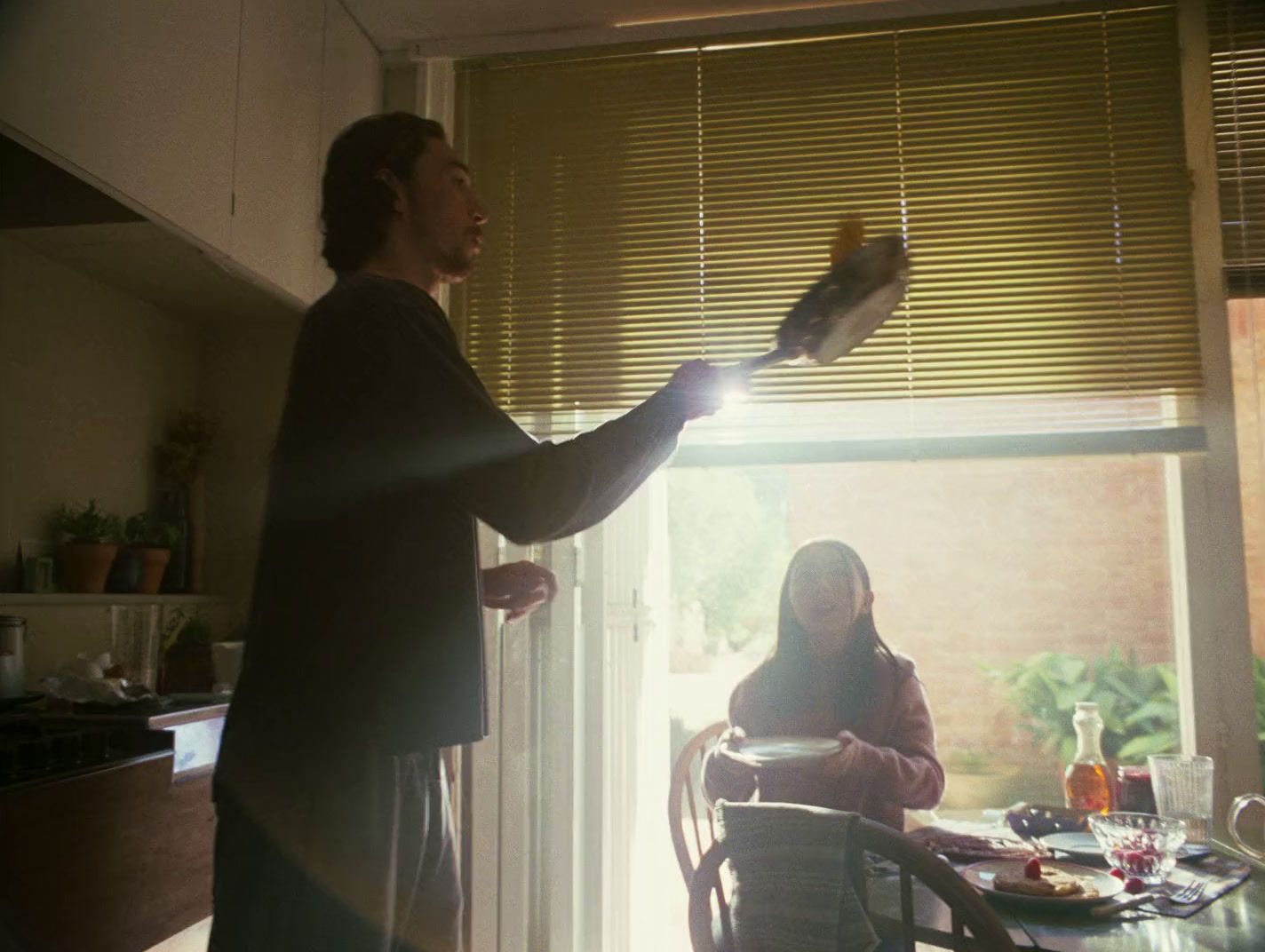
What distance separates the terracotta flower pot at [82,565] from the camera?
80.1 inches

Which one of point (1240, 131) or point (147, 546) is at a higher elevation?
point (1240, 131)

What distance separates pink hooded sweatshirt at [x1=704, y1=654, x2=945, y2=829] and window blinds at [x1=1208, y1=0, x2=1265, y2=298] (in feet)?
3.64

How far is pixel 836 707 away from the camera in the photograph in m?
2.34

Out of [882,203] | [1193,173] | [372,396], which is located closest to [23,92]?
[372,396]

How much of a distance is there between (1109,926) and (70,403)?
80.5 inches

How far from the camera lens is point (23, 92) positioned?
A: 57.1 inches

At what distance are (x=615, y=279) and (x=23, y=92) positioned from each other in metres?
1.28

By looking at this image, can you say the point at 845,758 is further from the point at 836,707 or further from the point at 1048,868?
the point at 1048,868

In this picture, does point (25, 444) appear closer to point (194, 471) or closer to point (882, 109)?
point (194, 471)

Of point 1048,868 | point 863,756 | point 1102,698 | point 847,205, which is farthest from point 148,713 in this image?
point 1102,698

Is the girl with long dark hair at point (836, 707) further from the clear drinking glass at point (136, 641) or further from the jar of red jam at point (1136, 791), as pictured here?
the clear drinking glass at point (136, 641)

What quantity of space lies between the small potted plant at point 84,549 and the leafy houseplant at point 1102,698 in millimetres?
4893

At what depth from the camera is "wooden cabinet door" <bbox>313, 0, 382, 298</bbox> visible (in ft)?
7.92

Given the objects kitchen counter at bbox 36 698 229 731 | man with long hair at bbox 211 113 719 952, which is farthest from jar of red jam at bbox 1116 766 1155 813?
kitchen counter at bbox 36 698 229 731
